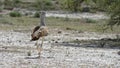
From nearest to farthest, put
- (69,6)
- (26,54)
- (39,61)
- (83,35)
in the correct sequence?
(39,61) < (26,54) < (69,6) < (83,35)

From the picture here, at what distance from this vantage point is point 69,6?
3103 centimetres

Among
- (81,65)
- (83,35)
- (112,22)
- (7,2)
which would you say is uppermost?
(81,65)

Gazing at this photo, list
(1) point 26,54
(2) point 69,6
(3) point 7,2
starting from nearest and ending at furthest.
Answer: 1. (1) point 26,54
2. (2) point 69,6
3. (3) point 7,2

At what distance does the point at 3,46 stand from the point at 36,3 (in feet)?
144

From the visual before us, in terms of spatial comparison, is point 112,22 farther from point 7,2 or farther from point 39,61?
point 7,2

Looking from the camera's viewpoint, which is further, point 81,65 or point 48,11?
point 48,11

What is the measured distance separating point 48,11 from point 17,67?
47.1m

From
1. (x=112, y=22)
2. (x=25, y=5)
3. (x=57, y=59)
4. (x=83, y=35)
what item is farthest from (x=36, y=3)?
(x=57, y=59)

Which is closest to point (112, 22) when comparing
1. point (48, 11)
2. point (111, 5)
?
point (111, 5)

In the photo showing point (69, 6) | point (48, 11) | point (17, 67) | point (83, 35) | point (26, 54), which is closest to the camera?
point (17, 67)

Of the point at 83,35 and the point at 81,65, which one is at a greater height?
the point at 81,65

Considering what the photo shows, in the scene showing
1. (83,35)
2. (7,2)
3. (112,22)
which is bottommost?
(7,2)

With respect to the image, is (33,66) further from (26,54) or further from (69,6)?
(69,6)

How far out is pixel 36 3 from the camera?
6856 centimetres
